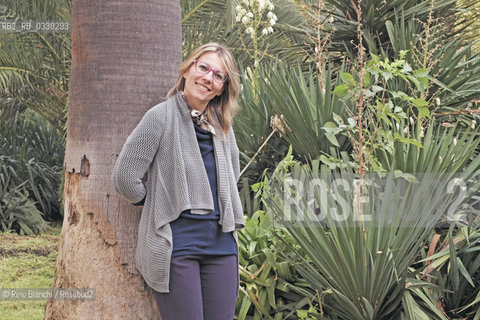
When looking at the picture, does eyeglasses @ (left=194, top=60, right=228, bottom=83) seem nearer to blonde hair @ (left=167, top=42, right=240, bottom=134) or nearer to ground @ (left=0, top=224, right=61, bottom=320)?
blonde hair @ (left=167, top=42, right=240, bottom=134)

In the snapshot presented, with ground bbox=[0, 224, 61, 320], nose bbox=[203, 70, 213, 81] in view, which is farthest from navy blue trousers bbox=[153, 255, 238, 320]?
ground bbox=[0, 224, 61, 320]

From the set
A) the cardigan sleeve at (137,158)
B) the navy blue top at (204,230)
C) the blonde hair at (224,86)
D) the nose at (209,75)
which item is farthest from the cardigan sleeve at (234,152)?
the cardigan sleeve at (137,158)

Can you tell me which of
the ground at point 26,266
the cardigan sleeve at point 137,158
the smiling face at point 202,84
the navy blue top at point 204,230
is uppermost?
the smiling face at point 202,84

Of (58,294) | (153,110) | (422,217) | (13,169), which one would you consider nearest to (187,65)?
(153,110)

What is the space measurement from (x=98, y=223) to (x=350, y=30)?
3975 mm

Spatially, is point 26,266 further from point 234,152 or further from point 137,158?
point 137,158

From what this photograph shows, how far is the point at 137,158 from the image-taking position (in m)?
2.46

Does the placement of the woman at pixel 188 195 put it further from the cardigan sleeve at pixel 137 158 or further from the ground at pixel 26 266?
the ground at pixel 26 266

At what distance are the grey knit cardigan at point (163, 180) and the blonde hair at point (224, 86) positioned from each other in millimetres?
155

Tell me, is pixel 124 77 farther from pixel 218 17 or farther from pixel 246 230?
pixel 218 17

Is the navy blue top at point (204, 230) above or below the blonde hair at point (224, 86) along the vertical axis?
below

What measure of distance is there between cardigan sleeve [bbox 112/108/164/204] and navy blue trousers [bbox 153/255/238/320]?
1.21ft

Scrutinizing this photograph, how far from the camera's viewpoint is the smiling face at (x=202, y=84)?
2.63 m

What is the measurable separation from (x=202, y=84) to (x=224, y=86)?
0.59ft
